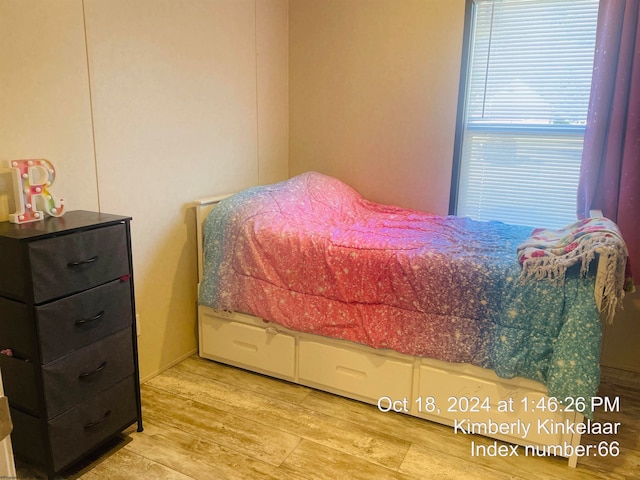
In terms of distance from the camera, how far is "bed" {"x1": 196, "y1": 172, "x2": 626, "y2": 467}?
1821 mm

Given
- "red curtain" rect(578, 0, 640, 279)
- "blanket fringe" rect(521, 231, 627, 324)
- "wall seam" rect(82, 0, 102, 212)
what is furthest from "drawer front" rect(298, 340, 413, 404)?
"red curtain" rect(578, 0, 640, 279)

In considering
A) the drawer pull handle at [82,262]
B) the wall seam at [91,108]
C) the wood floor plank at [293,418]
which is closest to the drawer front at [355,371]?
the wood floor plank at [293,418]

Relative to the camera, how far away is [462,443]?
2.05 metres

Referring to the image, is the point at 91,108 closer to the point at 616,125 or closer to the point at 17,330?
the point at 17,330

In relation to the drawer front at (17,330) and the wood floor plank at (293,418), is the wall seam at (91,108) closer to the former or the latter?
the drawer front at (17,330)

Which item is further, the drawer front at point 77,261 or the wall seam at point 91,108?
the wall seam at point 91,108

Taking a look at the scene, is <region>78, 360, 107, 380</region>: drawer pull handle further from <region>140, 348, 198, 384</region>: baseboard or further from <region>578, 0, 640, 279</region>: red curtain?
<region>578, 0, 640, 279</region>: red curtain

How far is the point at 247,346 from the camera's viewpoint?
101 inches

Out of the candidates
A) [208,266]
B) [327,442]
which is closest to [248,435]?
[327,442]

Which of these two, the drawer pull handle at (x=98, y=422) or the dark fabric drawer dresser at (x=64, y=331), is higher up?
the dark fabric drawer dresser at (x=64, y=331)

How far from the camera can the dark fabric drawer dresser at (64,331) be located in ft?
5.18

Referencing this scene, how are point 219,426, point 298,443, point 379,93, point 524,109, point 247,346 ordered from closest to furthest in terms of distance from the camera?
1. point 298,443
2. point 219,426
3. point 247,346
4. point 524,109
5. point 379,93

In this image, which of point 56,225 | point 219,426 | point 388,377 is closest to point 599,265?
point 388,377

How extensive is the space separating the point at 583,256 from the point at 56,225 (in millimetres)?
1881
